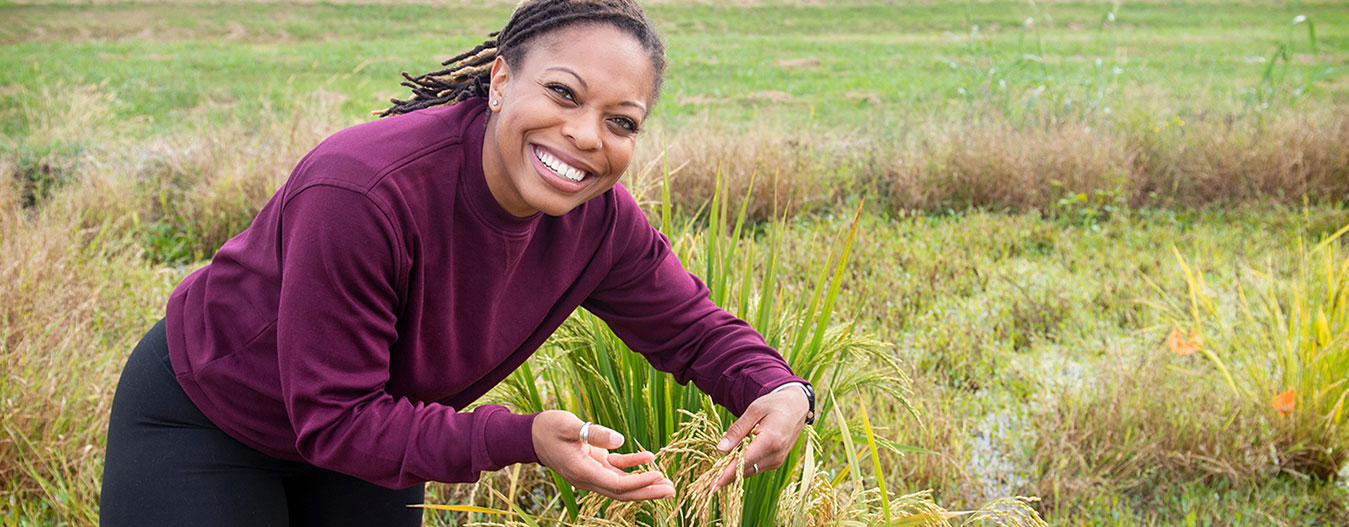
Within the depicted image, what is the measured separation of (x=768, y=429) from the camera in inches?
58.0

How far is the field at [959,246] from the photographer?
2729mm

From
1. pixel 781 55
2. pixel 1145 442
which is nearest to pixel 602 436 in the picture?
pixel 1145 442

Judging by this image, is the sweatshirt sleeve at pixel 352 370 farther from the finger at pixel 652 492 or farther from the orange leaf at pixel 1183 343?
the orange leaf at pixel 1183 343

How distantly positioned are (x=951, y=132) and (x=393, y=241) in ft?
16.3

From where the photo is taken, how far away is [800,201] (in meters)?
→ 5.12

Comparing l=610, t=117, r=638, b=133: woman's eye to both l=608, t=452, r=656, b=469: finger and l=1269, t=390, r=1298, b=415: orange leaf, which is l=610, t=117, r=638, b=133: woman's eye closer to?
l=608, t=452, r=656, b=469: finger

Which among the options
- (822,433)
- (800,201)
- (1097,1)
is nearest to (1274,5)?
(1097,1)

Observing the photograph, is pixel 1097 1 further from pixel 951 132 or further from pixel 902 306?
pixel 902 306

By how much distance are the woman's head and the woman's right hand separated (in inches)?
12.5

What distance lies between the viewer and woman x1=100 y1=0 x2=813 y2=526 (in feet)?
4.14

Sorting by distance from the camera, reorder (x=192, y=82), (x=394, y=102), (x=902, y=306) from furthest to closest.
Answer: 1. (x=192, y=82)
2. (x=902, y=306)
3. (x=394, y=102)

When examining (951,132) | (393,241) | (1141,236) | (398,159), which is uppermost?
(398,159)

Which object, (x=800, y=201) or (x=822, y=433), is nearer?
(x=822, y=433)

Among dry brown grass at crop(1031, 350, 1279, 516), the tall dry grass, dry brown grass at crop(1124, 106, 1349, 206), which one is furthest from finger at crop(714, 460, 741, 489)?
dry brown grass at crop(1124, 106, 1349, 206)
